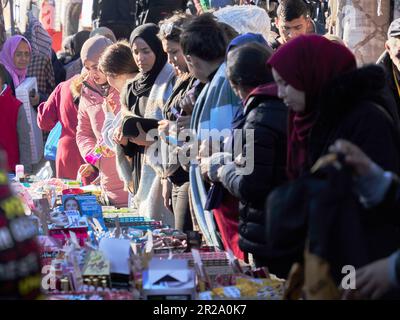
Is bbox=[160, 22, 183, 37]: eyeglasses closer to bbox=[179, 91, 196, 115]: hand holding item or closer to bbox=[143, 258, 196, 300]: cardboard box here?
bbox=[179, 91, 196, 115]: hand holding item

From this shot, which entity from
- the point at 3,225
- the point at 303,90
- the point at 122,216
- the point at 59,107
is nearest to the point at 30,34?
the point at 59,107

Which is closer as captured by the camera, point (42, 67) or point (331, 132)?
point (331, 132)

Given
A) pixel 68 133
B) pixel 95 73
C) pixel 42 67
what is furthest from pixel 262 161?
pixel 42 67

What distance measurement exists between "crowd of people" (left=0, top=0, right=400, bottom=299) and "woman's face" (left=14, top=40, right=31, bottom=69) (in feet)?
1.98

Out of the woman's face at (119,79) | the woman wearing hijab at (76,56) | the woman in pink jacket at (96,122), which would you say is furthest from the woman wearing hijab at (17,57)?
the woman's face at (119,79)

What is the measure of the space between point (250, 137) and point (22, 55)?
6.49 metres

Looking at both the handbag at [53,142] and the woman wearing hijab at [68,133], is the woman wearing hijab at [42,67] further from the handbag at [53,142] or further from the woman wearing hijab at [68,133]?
the woman wearing hijab at [68,133]

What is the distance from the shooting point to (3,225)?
274 centimetres

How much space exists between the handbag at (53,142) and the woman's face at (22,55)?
1716 mm

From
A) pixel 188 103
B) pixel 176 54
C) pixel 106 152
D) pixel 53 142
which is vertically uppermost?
pixel 176 54

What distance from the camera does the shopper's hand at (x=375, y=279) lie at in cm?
307

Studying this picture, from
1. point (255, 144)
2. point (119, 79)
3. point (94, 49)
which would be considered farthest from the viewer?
point (94, 49)

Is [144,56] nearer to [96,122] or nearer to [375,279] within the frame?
[96,122]

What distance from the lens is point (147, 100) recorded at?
6793mm
